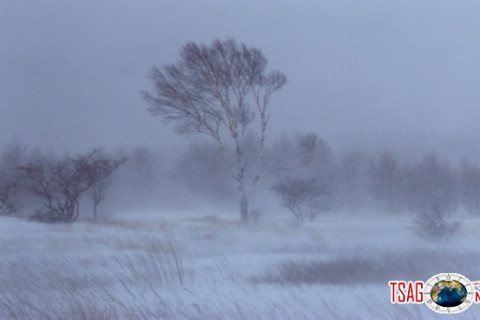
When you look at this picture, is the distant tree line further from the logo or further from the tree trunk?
the logo

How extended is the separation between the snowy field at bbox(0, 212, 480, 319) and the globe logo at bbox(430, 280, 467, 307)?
167 millimetres

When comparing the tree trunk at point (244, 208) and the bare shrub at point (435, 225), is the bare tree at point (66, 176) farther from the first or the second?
the bare shrub at point (435, 225)

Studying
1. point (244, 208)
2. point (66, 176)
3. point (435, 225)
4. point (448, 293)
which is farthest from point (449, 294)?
point (66, 176)

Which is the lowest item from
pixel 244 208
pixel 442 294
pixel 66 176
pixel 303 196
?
pixel 442 294

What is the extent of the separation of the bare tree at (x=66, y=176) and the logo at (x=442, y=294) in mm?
11615

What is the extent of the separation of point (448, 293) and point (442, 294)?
0.19ft

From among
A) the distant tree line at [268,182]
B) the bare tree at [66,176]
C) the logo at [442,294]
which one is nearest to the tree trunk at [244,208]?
the distant tree line at [268,182]

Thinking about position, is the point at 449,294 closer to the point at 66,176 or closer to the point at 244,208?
the point at 244,208

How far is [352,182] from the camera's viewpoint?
14.0 meters

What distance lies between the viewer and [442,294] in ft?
18.4

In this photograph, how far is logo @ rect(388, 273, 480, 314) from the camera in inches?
218

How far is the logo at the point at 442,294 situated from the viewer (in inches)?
218

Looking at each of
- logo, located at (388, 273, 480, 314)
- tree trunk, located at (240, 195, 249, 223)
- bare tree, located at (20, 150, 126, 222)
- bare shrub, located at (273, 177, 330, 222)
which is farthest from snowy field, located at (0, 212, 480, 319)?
bare tree, located at (20, 150, 126, 222)

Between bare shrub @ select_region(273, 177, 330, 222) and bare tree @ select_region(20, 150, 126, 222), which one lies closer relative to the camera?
bare shrub @ select_region(273, 177, 330, 222)
